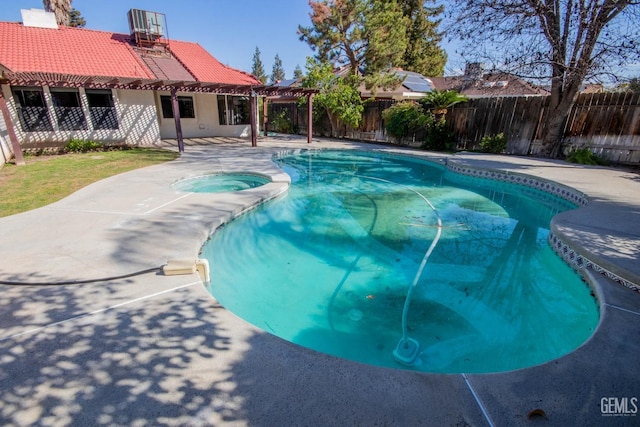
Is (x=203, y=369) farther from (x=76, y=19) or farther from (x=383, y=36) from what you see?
(x=76, y=19)

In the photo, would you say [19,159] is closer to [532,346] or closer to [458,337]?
[458,337]

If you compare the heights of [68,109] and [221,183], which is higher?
[68,109]

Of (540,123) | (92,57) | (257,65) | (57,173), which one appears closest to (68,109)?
(92,57)

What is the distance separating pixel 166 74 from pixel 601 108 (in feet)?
53.4

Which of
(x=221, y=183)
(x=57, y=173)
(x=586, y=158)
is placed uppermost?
(x=586, y=158)

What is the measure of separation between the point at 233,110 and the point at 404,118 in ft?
29.4

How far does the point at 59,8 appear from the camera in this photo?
1669cm

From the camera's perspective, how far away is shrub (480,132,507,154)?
12156 mm

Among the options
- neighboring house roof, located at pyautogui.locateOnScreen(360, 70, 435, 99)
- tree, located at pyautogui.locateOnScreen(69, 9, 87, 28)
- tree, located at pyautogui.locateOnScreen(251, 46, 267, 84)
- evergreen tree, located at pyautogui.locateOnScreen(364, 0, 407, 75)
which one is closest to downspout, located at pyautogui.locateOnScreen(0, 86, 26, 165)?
evergreen tree, located at pyautogui.locateOnScreen(364, 0, 407, 75)

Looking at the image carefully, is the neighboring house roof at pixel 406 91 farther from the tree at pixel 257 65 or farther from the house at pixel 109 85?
the tree at pixel 257 65

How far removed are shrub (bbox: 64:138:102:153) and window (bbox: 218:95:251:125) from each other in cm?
613

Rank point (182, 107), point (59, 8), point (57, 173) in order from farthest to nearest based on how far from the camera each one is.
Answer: point (59, 8)
point (182, 107)
point (57, 173)

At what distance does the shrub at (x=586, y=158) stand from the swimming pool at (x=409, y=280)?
12.3 ft

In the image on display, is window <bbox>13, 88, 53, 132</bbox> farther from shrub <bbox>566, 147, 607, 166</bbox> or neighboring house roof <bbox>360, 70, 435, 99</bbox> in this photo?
shrub <bbox>566, 147, 607, 166</bbox>
